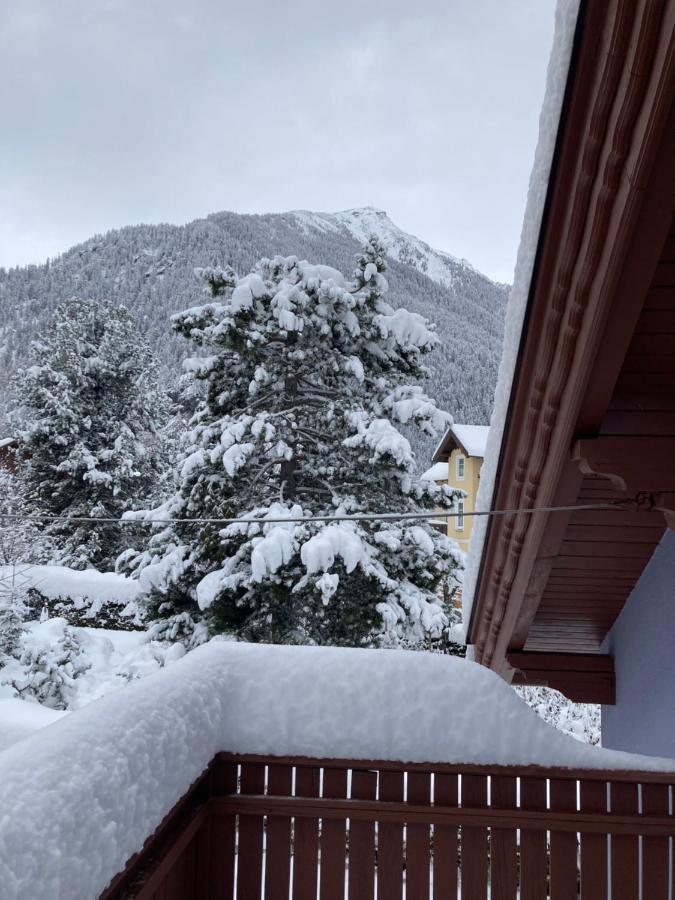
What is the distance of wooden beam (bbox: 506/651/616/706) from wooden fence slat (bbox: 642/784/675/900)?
6.90 ft

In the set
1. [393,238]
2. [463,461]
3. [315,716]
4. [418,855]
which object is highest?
[393,238]

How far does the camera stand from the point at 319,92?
10875cm

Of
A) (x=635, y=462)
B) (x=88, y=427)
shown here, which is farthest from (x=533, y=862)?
(x=88, y=427)

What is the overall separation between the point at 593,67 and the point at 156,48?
67481mm

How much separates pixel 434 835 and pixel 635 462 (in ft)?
4.52

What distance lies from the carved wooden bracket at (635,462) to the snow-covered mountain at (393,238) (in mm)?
113796

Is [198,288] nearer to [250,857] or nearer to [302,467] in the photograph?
[302,467]

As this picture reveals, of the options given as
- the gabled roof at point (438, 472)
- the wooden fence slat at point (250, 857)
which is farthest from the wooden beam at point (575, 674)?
the gabled roof at point (438, 472)

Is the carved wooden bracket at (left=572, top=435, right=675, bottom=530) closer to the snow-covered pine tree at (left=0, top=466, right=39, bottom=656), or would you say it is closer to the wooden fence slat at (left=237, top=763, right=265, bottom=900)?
the wooden fence slat at (left=237, top=763, right=265, bottom=900)

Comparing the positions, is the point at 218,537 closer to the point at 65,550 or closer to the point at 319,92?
the point at 65,550

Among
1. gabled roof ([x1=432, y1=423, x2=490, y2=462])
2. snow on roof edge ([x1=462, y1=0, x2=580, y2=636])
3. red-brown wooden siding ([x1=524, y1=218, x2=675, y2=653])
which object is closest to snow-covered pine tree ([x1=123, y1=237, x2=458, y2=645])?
red-brown wooden siding ([x1=524, y1=218, x2=675, y2=653])

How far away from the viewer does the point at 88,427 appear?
20828mm

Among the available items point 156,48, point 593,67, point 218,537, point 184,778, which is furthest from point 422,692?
point 156,48

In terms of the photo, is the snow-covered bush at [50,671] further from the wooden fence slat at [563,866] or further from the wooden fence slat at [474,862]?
the wooden fence slat at [563,866]
